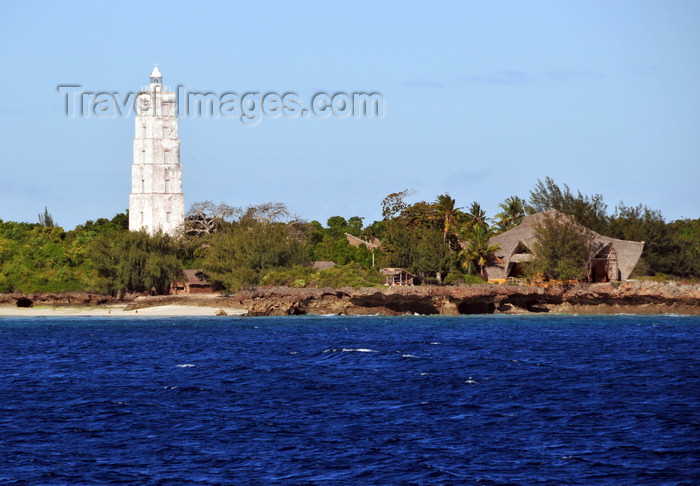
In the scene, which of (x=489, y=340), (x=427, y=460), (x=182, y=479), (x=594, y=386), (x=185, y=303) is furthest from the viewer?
(x=185, y=303)

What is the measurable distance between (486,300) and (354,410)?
43.4m

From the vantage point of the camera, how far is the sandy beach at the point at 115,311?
71.5 metres

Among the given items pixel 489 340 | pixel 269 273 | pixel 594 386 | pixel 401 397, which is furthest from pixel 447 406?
pixel 269 273

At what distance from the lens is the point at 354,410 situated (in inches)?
1034

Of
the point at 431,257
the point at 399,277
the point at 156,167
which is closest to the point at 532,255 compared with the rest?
the point at 431,257

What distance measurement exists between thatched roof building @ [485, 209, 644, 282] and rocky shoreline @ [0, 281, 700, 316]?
19.6 ft

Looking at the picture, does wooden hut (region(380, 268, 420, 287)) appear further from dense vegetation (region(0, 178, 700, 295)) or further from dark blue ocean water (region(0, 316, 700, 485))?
dark blue ocean water (region(0, 316, 700, 485))

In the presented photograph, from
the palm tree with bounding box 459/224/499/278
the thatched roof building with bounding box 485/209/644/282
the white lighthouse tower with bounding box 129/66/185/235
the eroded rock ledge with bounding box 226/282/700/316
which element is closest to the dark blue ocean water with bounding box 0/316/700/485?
the eroded rock ledge with bounding box 226/282/700/316

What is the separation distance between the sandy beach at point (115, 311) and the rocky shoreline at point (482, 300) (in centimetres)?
228

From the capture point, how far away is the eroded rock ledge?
226ft

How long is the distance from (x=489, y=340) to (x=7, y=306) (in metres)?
44.8

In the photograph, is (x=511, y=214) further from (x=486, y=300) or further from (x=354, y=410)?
(x=354, y=410)

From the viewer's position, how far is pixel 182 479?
1838cm

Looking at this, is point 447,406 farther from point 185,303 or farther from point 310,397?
point 185,303
